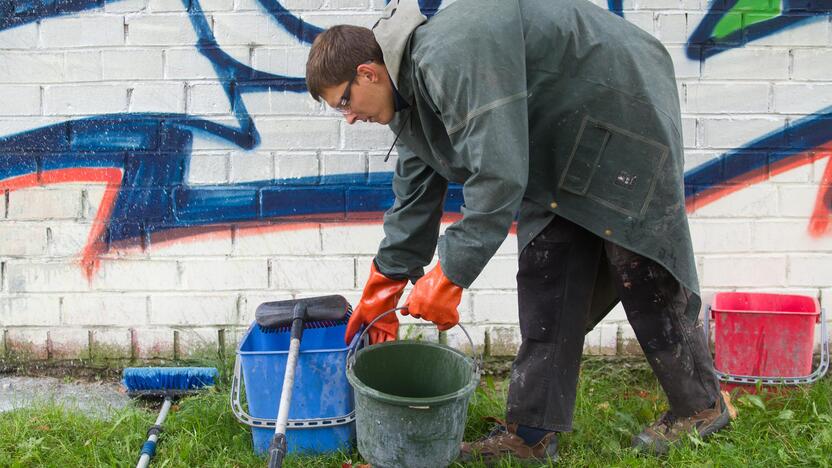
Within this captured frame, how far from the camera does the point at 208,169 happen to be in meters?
3.43

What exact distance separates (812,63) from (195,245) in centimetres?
281

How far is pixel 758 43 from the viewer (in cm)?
334

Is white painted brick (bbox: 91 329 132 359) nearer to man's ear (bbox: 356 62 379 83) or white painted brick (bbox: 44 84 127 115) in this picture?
white painted brick (bbox: 44 84 127 115)

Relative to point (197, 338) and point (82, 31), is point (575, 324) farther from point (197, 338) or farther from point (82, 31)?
point (82, 31)

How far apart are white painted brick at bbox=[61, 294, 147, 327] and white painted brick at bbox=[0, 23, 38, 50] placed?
1119 millimetres

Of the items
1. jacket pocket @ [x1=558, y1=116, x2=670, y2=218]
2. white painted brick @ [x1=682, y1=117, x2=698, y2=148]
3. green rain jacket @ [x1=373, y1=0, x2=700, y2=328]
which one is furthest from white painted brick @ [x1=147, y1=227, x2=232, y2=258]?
white painted brick @ [x1=682, y1=117, x2=698, y2=148]

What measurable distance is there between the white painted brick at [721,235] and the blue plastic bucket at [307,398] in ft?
5.71

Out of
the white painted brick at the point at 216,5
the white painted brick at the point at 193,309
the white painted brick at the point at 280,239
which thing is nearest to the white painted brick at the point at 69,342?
the white painted brick at the point at 193,309

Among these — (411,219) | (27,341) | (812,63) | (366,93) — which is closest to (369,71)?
(366,93)

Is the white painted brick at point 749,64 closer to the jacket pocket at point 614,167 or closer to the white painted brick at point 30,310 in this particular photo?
the jacket pocket at point 614,167

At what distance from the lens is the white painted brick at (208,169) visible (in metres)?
3.42

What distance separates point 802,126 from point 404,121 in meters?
2.00

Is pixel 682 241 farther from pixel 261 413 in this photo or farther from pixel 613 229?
pixel 261 413

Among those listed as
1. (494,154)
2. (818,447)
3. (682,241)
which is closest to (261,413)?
(494,154)
